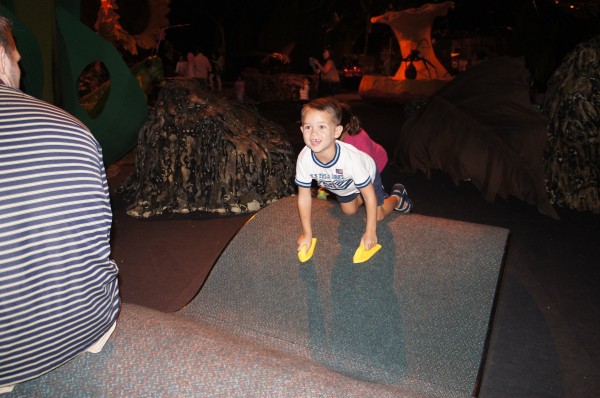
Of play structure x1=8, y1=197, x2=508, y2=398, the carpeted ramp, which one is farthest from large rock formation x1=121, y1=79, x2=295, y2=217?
the carpeted ramp

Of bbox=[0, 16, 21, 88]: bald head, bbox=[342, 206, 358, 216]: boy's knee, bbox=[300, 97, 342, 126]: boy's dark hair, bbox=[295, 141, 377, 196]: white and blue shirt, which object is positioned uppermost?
bbox=[0, 16, 21, 88]: bald head

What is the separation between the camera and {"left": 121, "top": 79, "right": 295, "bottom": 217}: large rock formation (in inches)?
171

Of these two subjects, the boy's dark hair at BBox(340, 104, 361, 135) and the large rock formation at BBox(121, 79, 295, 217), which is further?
the large rock formation at BBox(121, 79, 295, 217)

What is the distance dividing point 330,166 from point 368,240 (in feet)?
1.39

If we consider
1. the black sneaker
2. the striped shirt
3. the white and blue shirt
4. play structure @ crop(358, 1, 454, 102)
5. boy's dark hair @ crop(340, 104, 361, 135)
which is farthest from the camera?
play structure @ crop(358, 1, 454, 102)

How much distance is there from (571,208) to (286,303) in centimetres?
336

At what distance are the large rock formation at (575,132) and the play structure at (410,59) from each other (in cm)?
812

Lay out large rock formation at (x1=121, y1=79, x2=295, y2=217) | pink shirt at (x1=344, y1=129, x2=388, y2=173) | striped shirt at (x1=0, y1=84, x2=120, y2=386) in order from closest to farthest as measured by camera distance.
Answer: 1. striped shirt at (x1=0, y1=84, x2=120, y2=386)
2. pink shirt at (x1=344, y1=129, x2=388, y2=173)
3. large rock formation at (x1=121, y1=79, x2=295, y2=217)

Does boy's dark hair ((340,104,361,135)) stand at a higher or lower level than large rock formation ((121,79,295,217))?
higher

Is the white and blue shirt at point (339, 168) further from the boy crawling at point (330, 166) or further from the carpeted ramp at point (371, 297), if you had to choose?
the carpeted ramp at point (371, 297)

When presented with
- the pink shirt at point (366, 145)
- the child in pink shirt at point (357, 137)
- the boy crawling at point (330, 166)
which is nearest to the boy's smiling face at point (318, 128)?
the boy crawling at point (330, 166)

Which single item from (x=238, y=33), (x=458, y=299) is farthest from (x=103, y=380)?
(x=238, y=33)

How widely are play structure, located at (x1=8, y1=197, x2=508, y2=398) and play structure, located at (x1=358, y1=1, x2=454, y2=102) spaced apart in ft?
34.5

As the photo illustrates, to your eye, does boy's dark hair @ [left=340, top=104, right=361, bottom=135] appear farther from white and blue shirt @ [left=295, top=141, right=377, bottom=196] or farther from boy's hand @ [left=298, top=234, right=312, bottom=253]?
boy's hand @ [left=298, top=234, right=312, bottom=253]
